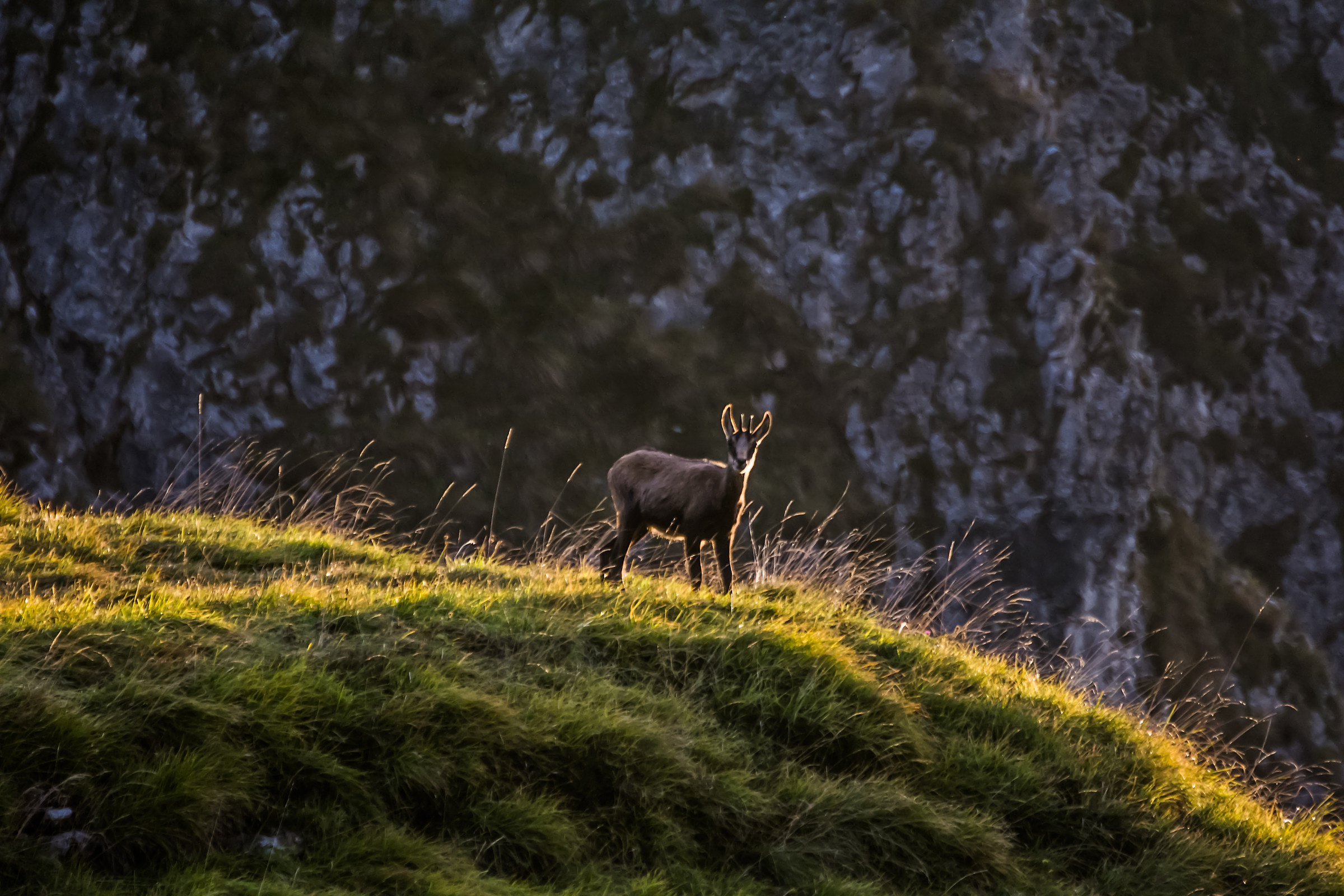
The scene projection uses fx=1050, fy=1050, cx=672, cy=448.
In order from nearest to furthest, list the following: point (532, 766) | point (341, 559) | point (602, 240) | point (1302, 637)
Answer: point (532, 766) < point (341, 559) < point (1302, 637) < point (602, 240)

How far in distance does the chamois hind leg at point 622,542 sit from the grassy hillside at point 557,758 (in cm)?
128

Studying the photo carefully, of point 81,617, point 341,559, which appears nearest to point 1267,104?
point 341,559

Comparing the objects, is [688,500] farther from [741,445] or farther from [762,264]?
[762,264]

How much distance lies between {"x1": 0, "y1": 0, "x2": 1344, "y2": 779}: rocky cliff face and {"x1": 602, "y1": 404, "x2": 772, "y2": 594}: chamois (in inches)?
957

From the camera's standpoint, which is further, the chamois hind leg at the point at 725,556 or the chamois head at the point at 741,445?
the chamois hind leg at the point at 725,556

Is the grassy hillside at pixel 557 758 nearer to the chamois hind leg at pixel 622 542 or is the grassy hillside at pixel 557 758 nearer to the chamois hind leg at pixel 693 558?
the chamois hind leg at pixel 693 558

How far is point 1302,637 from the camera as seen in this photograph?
124ft

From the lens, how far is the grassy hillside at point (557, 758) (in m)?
5.65

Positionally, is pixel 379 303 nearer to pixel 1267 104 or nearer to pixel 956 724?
pixel 956 724

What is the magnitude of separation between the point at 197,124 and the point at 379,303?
10202 mm

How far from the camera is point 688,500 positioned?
36.3 feet

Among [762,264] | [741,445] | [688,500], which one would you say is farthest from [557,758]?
[762,264]

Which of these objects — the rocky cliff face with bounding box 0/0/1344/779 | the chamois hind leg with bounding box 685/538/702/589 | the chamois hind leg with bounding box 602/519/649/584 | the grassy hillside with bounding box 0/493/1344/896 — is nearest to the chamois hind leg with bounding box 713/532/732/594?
the chamois hind leg with bounding box 685/538/702/589

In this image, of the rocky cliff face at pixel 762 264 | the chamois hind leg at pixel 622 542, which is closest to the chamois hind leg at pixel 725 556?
→ the chamois hind leg at pixel 622 542
